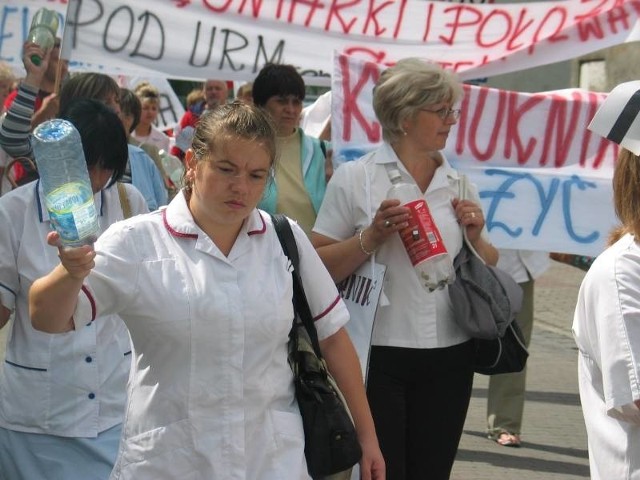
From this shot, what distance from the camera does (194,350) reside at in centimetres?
294

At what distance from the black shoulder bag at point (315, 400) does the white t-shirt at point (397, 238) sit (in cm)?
108

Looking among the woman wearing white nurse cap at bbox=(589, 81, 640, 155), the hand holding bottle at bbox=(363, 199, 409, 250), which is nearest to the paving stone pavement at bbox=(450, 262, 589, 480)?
the hand holding bottle at bbox=(363, 199, 409, 250)

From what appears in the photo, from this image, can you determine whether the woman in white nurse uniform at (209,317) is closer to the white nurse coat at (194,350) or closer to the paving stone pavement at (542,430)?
the white nurse coat at (194,350)

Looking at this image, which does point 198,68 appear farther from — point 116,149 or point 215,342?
point 215,342

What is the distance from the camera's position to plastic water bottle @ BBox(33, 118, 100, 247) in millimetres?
2532

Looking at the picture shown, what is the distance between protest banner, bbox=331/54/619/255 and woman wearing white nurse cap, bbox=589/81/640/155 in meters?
2.71

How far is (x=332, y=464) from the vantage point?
3.12 m

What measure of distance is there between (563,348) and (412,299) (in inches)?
228

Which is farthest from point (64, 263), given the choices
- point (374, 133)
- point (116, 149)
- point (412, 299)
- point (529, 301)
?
point (529, 301)

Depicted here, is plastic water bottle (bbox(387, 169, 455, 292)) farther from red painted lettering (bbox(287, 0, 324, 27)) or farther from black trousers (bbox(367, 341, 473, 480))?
red painted lettering (bbox(287, 0, 324, 27))

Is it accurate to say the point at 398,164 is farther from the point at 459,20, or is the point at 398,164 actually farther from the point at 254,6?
the point at 459,20

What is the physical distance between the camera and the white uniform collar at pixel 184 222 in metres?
3.01

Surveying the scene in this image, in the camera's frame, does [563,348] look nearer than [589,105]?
No

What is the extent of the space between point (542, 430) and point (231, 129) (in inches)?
→ 183
